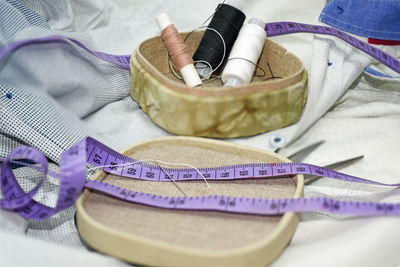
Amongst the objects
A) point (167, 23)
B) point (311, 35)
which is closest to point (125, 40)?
point (167, 23)

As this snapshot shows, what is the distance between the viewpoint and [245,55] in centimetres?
94

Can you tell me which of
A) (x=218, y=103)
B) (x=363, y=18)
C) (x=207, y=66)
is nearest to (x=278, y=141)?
(x=218, y=103)

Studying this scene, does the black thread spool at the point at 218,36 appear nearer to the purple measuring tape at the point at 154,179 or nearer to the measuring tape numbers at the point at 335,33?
the measuring tape numbers at the point at 335,33

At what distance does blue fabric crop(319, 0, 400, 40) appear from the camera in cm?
103

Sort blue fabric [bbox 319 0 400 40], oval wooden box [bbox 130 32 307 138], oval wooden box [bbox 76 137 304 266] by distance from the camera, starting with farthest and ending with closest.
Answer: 1. blue fabric [bbox 319 0 400 40]
2. oval wooden box [bbox 130 32 307 138]
3. oval wooden box [bbox 76 137 304 266]

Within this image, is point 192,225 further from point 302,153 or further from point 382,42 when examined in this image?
point 382,42

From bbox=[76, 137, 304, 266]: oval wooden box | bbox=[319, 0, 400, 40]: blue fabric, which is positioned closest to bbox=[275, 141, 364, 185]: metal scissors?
bbox=[76, 137, 304, 266]: oval wooden box

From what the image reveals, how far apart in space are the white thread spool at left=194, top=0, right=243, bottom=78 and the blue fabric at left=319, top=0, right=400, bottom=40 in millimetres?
228

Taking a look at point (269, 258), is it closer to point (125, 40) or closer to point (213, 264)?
point (213, 264)

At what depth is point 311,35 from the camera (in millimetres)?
1137

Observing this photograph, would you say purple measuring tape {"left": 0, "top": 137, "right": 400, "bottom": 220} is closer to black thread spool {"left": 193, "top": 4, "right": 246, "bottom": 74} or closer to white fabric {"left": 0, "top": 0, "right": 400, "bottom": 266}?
white fabric {"left": 0, "top": 0, "right": 400, "bottom": 266}

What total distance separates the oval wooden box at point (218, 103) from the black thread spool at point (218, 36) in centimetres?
16

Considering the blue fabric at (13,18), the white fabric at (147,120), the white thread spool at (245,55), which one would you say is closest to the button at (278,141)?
the white fabric at (147,120)

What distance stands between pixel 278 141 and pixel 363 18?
0.44 meters
